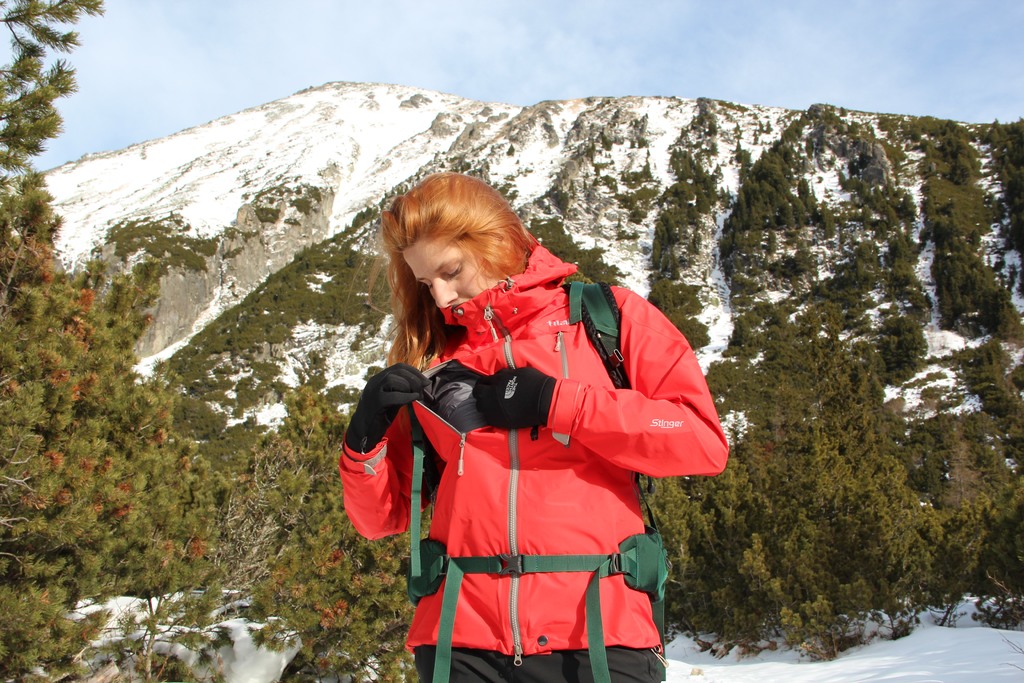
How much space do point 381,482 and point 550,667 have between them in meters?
0.56

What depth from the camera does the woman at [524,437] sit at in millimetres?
1180

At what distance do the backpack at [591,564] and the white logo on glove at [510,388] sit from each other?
0.65 feet

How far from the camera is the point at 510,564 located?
120 centimetres

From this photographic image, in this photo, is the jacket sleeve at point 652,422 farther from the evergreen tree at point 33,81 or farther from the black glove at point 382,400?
the evergreen tree at point 33,81

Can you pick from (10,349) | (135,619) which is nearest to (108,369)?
(10,349)

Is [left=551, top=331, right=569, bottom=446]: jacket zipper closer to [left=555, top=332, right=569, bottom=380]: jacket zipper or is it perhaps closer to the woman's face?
[left=555, top=332, right=569, bottom=380]: jacket zipper

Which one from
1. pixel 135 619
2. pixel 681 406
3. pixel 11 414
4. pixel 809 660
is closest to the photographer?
pixel 681 406

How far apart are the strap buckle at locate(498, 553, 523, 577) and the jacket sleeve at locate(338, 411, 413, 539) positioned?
421mm

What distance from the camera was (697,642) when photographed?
1162cm

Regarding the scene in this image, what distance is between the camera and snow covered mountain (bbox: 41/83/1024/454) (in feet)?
136

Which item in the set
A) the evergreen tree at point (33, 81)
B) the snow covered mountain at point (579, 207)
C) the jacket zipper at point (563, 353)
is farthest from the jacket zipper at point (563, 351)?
the snow covered mountain at point (579, 207)

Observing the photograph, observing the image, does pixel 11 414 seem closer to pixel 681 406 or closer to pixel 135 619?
pixel 135 619

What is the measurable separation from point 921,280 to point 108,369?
46.5 metres

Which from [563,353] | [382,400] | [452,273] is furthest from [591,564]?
[452,273]
